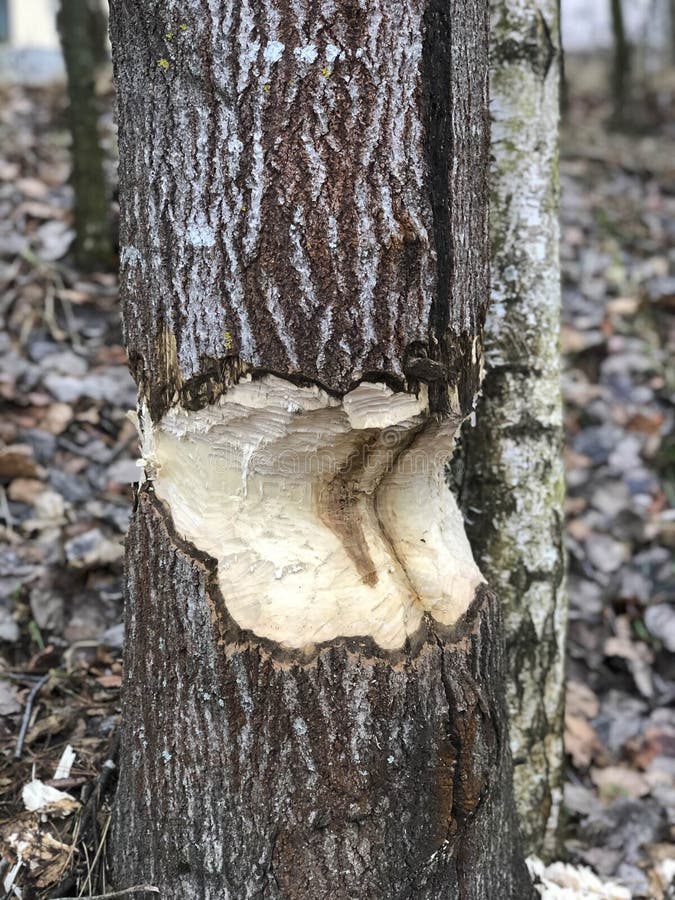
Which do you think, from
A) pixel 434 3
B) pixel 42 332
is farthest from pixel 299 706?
pixel 42 332

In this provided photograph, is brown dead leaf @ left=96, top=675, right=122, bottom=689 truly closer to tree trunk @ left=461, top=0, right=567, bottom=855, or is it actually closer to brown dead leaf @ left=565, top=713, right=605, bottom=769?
tree trunk @ left=461, top=0, right=567, bottom=855

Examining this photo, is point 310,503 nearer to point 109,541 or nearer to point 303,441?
point 303,441

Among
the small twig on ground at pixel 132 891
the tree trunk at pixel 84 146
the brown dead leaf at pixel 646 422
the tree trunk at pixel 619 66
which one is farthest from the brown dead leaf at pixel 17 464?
the tree trunk at pixel 619 66

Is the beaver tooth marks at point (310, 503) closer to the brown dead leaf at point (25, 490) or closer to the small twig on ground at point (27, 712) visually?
the small twig on ground at point (27, 712)

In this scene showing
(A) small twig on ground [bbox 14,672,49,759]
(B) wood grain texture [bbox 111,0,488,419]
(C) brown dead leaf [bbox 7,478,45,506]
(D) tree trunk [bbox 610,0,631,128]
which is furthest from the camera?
(D) tree trunk [bbox 610,0,631,128]

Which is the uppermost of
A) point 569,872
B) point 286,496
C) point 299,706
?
point 286,496

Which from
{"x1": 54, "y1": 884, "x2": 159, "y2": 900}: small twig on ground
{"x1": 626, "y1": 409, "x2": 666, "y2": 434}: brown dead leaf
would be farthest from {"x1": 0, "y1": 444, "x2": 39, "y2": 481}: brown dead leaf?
{"x1": 626, "y1": 409, "x2": 666, "y2": 434}: brown dead leaf

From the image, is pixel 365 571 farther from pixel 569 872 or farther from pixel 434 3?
pixel 569 872

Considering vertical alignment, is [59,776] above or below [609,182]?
below
